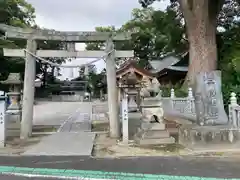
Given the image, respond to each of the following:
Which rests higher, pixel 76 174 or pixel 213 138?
pixel 213 138

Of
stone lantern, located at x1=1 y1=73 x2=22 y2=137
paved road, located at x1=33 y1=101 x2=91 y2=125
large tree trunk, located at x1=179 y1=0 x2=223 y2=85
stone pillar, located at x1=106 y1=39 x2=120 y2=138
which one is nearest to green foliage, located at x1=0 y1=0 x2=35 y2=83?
paved road, located at x1=33 y1=101 x2=91 y2=125

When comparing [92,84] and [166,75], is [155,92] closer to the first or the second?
[166,75]

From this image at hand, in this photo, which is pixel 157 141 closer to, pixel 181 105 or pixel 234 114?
pixel 234 114

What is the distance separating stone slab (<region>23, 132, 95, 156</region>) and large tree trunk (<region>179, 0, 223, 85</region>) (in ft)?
28.7

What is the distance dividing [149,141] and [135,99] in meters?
13.4

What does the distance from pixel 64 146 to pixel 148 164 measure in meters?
3.12

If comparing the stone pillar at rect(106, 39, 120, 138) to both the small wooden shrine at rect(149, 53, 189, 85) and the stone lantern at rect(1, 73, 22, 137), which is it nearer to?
the stone lantern at rect(1, 73, 22, 137)

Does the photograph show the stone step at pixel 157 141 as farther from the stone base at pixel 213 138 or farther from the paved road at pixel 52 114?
the paved road at pixel 52 114

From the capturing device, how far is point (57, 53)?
10812 millimetres

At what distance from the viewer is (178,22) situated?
23.9 m

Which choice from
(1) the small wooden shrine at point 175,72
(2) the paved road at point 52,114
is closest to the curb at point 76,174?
(2) the paved road at point 52,114

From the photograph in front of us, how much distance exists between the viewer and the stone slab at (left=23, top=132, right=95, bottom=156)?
7.68 m

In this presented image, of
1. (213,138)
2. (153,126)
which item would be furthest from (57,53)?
(213,138)

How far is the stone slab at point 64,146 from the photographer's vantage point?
7.68 metres
